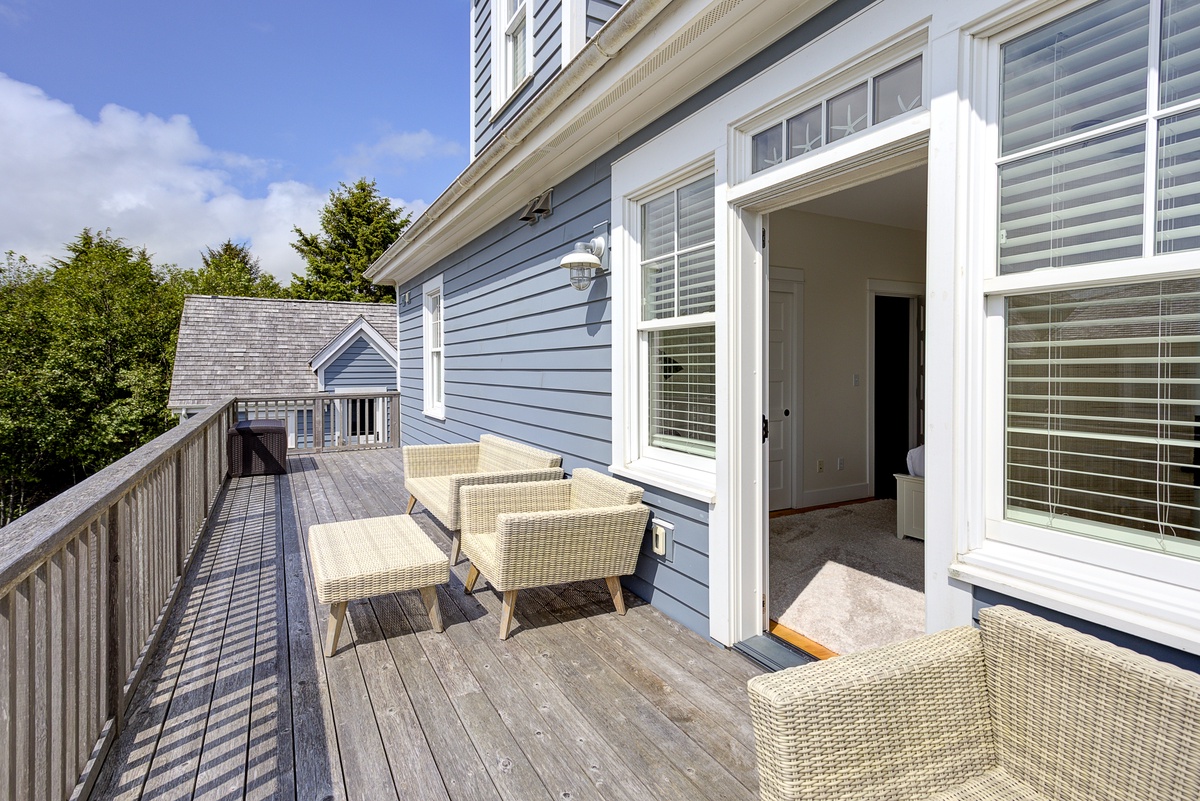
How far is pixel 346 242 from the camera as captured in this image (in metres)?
24.1

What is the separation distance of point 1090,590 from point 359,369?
13.2 meters

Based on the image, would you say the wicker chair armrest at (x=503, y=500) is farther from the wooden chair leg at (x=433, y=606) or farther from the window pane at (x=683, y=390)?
the window pane at (x=683, y=390)

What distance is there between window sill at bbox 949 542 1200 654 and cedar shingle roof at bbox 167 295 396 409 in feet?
40.3

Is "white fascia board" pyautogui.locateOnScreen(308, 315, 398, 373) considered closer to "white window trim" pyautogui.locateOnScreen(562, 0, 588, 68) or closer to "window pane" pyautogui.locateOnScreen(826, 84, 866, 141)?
"white window trim" pyautogui.locateOnScreen(562, 0, 588, 68)

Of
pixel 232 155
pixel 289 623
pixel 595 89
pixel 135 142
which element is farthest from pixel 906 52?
pixel 135 142

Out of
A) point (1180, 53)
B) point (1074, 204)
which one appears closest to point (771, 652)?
point (1074, 204)

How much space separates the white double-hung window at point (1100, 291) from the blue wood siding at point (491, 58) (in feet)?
12.6

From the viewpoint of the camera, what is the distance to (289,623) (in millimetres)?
3035

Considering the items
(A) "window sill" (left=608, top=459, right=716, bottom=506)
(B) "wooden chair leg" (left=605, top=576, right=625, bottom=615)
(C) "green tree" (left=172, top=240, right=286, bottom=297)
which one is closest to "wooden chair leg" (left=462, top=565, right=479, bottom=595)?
(B) "wooden chair leg" (left=605, top=576, right=625, bottom=615)

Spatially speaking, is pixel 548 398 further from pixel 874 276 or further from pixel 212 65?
pixel 212 65

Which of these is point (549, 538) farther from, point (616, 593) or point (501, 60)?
point (501, 60)

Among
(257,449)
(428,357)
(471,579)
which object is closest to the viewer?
(471,579)

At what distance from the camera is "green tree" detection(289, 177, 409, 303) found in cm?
2388

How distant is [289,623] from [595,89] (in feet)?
9.83
